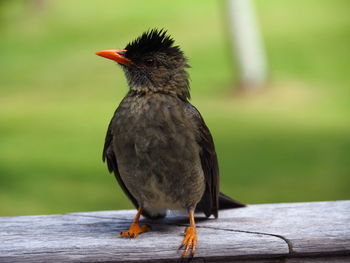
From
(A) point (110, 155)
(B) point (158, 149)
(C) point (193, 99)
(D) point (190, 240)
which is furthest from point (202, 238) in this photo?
(C) point (193, 99)

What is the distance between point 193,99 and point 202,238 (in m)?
13.6

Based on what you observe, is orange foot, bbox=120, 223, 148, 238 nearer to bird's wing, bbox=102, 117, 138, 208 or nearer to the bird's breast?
the bird's breast

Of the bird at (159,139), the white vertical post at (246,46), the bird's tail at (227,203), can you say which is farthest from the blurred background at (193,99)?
the bird at (159,139)

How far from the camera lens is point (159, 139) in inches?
159

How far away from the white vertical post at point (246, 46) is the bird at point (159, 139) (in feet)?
41.4

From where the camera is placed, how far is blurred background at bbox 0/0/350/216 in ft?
37.2

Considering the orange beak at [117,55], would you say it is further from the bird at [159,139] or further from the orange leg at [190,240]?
the orange leg at [190,240]

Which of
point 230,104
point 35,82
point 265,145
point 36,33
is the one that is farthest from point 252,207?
point 36,33

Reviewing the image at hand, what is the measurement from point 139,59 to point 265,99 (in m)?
13.3

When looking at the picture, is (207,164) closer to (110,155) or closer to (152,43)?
(110,155)

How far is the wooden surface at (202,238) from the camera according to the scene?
139 inches

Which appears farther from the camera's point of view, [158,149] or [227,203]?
[227,203]

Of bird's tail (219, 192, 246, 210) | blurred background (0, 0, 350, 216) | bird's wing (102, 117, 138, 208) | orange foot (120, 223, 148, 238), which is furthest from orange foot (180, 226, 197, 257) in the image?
blurred background (0, 0, 350, 216)

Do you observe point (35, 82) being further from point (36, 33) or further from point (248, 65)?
point (248, 65)
